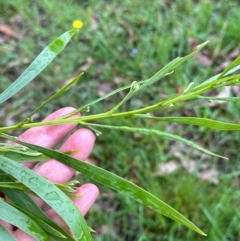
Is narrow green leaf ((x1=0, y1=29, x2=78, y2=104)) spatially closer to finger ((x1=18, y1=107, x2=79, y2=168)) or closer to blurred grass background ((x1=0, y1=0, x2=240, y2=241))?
finger ((x1=18, y1=107, x2=79, y2=168))

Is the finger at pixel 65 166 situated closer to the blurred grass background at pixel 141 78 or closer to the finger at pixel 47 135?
the finger at pixel 47 135

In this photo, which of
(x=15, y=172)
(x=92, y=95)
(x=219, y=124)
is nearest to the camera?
(x=219, y=124)

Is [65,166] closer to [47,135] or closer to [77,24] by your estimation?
[47,135]

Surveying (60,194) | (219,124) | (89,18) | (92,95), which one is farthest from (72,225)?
(89,18)

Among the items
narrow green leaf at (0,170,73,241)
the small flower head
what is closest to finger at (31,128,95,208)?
narrow green leaf at (0,170,73,241)

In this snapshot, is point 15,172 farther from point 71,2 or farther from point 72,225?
point 71,2

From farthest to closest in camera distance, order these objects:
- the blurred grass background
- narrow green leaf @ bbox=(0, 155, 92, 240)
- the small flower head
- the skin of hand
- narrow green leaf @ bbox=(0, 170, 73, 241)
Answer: the small flower head
the blurred grass background
the skin of hand
narrow green leaf @ bbox=(0, 170, 73, 241)
narrow green leaf @ bbox=(0, 155, 92, 240)
